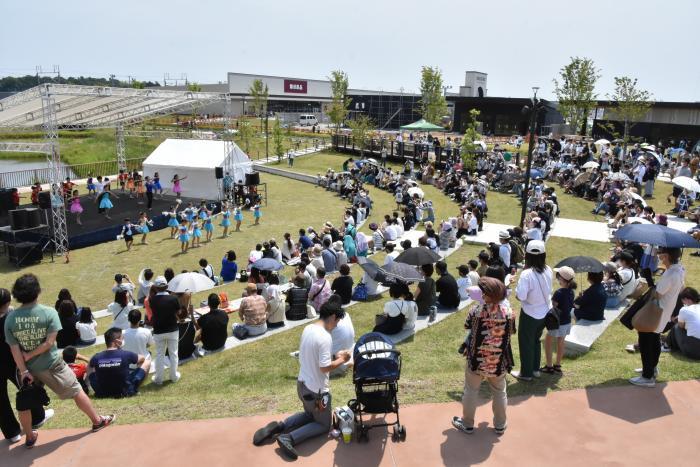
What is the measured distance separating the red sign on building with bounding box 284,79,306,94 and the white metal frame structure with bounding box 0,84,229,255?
45.5m

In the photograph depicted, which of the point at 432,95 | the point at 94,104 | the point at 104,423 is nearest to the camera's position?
the point at 104,423

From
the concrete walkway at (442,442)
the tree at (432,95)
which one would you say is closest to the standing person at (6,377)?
the concrete walkway at (442,442)

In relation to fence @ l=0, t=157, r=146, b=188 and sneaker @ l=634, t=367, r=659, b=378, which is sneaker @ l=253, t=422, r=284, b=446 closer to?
sneaker @ l=634, t=367, r=659, b=378

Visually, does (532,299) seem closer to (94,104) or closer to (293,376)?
(293,376)

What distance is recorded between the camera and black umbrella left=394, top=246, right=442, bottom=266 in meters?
9.42

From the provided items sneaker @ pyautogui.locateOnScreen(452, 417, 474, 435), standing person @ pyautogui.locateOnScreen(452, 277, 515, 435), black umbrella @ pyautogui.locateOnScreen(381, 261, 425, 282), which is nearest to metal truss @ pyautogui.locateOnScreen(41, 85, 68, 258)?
A: black umbrella @ pyautogui.locateOnScreen(381, 261, 425, 282)

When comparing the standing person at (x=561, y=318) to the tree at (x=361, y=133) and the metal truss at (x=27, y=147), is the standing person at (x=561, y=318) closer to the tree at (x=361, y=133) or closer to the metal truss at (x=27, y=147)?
the metal truss at (x=27, y=147)

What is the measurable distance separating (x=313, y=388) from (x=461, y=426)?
59.0 inches

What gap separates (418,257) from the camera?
9.51 metres

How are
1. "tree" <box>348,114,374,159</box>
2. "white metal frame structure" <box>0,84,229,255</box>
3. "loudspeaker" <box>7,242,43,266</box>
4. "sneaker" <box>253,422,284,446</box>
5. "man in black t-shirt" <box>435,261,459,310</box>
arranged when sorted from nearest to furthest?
"sneaker" <box>253,422,284,446</box> → "man in black t-shirt" <box>435,261,459,310</box> → "loudspeaker" <box>7,242,43,266</box> → "white metal frame structure" <box>0,84,229,255</box> → "tree" <box>348,114,374,159</box>

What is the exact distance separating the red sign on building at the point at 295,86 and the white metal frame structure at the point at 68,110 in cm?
4550

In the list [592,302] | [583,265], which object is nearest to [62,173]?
[583,265]

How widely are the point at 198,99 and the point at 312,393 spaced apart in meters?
22.5

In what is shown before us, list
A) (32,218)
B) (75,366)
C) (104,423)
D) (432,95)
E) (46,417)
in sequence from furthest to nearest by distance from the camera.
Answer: (432,95) < (32,218) < (75,366) < (46,417) < (104,423)
